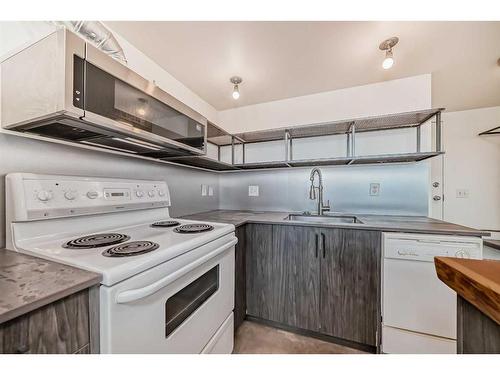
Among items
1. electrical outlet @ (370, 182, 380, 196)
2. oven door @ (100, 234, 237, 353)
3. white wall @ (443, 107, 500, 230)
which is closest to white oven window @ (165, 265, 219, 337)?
oven door @ (100, 234, 237, 353)

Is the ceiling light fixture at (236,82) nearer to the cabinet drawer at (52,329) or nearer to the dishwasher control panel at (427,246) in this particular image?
the dishwasher control panel at (427,246)

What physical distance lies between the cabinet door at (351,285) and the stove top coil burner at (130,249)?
1.10 metres

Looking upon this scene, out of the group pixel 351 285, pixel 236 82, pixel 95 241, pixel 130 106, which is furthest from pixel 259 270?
pixel 236 82

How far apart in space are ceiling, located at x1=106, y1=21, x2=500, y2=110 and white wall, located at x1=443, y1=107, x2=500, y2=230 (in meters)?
0.86

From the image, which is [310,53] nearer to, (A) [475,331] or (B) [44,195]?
(A) [475,331]

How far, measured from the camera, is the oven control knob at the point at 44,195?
80 centimetres

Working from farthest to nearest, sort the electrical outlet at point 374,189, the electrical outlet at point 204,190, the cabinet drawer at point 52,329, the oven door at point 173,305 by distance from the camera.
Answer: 1. the electrical outlet at point 204,190
2. the electrical outlet at point 374,189
3. the oven door at point 173,305
4. the cabinet drawer at point 52,329

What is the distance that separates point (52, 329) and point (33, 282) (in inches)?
5.2

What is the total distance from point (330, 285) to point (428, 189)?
125 centimetres

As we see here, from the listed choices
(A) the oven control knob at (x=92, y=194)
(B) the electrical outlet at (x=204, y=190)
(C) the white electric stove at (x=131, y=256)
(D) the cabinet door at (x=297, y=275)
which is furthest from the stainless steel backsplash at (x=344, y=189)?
(A) the oven control knob at (x=92, y=194)

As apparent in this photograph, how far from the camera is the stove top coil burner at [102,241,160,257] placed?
68 cm

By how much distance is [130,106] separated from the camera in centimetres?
93

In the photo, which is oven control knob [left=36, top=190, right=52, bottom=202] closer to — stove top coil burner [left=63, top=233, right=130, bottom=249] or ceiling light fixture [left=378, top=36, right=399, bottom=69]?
stove top coil burner [left=63, top=233, right=130, bottom=249]
